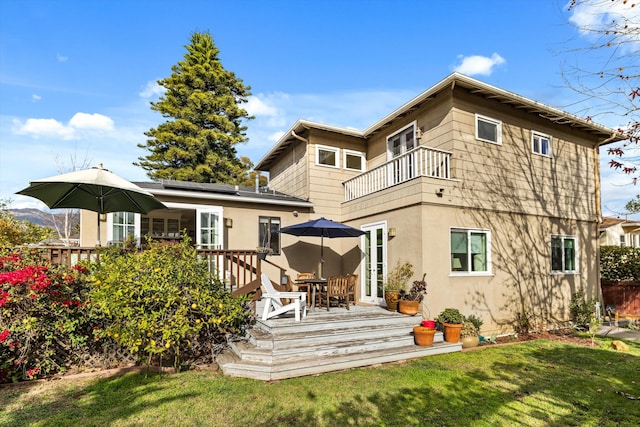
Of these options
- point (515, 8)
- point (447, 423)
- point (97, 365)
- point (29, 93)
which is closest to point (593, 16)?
point (515, 8)

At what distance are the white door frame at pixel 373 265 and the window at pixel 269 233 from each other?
278 centimetres

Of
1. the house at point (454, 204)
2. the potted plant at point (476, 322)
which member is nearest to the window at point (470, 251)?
the house at point (454, 204)

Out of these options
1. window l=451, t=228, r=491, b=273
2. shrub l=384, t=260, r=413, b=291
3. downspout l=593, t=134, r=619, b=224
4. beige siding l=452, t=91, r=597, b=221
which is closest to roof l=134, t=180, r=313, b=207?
shrub l=384, t=260, r=413, b=291

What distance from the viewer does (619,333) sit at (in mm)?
8844

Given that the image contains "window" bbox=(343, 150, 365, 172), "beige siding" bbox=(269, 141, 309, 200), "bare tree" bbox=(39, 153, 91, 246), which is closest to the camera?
"beige siding" bbox=(269, 141, 309, 200)

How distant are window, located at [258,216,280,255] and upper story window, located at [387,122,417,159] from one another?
178 inches

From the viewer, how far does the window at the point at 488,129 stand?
353 inches

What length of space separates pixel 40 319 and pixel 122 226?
397 centimetres

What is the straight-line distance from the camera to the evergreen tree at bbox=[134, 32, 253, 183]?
2123 cm

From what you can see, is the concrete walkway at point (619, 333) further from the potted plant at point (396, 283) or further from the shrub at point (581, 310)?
the potted plant at point (396, 283)

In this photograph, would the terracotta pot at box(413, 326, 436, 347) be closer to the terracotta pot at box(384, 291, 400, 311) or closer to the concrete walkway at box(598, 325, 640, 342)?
the terracotta pot at box(384, 291, 400, 311)

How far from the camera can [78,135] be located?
611 inches

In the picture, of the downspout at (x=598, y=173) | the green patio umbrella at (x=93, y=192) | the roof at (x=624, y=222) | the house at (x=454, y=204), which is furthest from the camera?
the roof at (x=624, y=222)

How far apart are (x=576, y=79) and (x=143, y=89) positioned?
24.6 m
